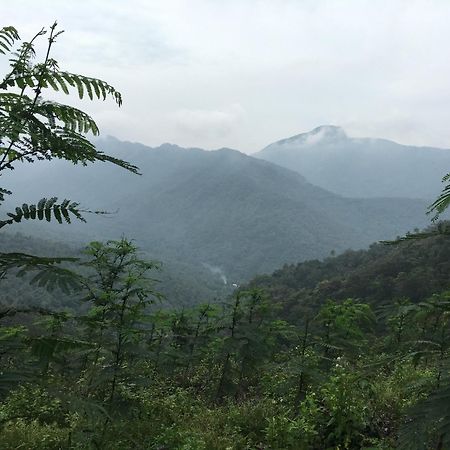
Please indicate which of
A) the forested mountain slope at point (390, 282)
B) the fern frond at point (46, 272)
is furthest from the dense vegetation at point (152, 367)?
the forested mountain slope at point (390, 282)

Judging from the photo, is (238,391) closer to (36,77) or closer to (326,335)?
(326,335)

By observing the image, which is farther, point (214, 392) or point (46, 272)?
point (214, 392)

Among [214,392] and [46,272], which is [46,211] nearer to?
[46,272]

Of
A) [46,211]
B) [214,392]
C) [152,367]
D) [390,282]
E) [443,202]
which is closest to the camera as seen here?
[46,211]

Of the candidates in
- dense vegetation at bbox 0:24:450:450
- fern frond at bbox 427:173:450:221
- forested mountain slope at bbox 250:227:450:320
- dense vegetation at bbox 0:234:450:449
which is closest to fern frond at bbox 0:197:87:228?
dense vegetation at bbox 0:24:450:450

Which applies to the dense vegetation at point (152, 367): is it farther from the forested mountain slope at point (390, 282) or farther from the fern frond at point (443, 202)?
the forested mountain slope at point (390, 282)

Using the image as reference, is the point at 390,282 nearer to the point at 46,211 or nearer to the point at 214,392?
the point at 214,392

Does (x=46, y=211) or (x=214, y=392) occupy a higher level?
(x=46, y=211)

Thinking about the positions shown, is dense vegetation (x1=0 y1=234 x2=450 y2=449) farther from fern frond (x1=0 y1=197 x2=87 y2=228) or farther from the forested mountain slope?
the forested mountain slope

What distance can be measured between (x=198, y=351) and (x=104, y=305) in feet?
25.5

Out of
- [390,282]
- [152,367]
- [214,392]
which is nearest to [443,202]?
[214,392]

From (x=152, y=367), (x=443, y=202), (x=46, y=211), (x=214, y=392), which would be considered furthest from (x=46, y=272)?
(x=152, y=367)

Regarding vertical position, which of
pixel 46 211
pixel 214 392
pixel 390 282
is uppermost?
pixel 46 211

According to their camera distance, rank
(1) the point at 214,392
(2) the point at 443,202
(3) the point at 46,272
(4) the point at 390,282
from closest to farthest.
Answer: (3) the point at 46,272, (2) the point at 443,202, (1) the point at 214,392, (4) the point at 390,282
